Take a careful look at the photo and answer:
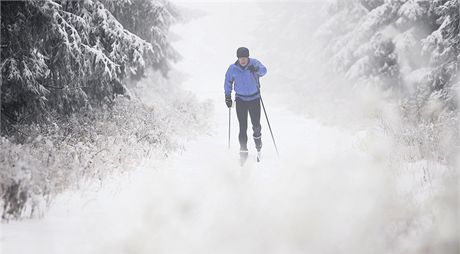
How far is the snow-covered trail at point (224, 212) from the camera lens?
12.9 feet

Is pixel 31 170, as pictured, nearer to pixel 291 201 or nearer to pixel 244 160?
pixel 291 201

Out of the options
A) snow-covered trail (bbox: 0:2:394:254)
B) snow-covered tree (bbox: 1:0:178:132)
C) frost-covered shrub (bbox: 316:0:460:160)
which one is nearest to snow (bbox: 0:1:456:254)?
snow-covered trail (bbox: 0:2:394:254)

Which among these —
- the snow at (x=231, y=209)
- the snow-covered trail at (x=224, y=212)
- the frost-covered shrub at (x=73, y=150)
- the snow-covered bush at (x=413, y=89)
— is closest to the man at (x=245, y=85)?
the snow at (x=231, y=209)

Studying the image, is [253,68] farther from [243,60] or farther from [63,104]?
[63,104]

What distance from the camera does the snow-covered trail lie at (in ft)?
12.9

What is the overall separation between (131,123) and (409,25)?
30.7ft

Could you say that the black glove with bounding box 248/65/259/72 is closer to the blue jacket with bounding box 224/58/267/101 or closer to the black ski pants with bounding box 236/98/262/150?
the blue jacket with bounding box 224/58/267/101

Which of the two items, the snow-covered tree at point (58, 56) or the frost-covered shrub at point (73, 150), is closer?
the frost-covered shrub at point (73, 150)

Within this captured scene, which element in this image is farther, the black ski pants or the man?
the black ski pants

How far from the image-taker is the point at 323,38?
60.7ft

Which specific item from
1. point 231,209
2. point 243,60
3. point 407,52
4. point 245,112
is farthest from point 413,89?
point 231,209

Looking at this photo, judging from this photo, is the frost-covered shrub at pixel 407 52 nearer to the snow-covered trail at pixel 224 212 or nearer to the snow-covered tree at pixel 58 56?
the snow-covered trail at pixel 224 212

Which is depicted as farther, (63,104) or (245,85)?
(245,85)

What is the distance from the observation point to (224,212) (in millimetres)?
4820
